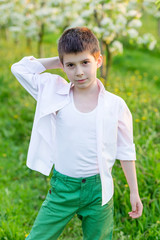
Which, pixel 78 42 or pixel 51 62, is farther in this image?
pixel 51 62

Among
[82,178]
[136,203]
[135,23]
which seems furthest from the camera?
[135,23]

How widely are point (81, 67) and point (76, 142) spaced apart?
420mm

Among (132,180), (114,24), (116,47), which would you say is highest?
(132,180)

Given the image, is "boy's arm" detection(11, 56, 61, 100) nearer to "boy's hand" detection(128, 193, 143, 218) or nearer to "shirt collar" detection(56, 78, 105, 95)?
"shirt collar" detection(56, 78, 105, 95)

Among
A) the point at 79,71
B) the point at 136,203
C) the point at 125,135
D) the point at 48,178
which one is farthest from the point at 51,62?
the point at 48,178

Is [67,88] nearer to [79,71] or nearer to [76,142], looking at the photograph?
[79,71]

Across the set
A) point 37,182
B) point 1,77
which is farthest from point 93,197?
point 1,77

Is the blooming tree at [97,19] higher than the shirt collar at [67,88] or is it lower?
lower

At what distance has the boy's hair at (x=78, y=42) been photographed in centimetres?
163

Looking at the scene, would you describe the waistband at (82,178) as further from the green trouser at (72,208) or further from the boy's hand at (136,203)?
the boy's hand at (136,203)

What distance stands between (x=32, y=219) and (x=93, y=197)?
1229 mm

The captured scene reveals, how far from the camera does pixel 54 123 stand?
184 centimetres

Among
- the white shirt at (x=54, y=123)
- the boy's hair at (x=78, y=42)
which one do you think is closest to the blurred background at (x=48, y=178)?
the white shirt at (x=54, y=123)

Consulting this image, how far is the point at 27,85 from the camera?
1.87 m
